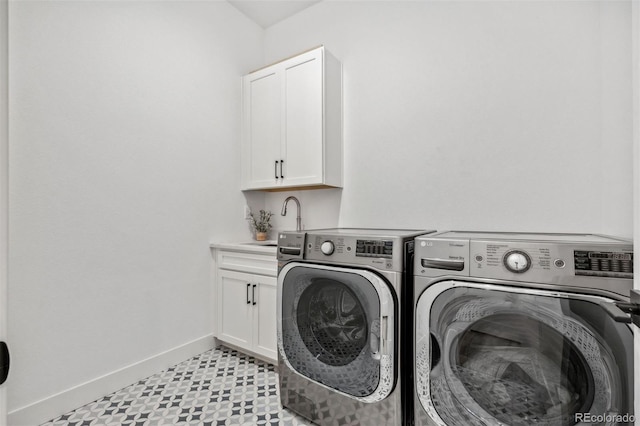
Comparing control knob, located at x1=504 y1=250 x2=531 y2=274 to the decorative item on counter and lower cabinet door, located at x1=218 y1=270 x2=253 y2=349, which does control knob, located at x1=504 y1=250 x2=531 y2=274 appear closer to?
lower cabinet door, located at x1=218 y1=270 x2=253 y2=349

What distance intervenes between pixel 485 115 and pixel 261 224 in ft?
6.08

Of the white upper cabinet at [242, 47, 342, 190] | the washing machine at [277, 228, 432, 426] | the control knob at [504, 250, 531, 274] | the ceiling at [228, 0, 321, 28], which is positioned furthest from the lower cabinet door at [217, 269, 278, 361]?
the ceiling at [228, 0, 321, 28]

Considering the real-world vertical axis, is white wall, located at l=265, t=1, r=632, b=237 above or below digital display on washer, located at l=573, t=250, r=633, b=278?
above

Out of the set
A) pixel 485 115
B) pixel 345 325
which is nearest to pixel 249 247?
pixel 345 325

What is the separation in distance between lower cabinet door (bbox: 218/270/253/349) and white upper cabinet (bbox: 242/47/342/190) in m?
0.77

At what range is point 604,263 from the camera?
965 mm

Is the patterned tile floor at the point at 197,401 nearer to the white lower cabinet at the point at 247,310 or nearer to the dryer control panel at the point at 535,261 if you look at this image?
the white lower cabinet at the point at 247,310

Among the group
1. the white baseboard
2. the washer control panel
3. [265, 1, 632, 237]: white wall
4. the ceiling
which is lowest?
the white baseboard

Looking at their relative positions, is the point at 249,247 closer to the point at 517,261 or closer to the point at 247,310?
the point at 247,310

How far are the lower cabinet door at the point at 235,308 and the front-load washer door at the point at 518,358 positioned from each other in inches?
51.5

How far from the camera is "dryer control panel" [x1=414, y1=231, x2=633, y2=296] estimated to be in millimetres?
957

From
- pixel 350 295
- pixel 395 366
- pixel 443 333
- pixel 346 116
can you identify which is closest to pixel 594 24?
pixel 346 116

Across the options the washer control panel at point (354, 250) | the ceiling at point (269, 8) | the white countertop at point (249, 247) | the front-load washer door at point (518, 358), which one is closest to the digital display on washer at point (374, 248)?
the washer control panel at point (354, 250)

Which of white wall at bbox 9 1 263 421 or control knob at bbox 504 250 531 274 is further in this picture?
white wall at bbox 9 1 263 421
